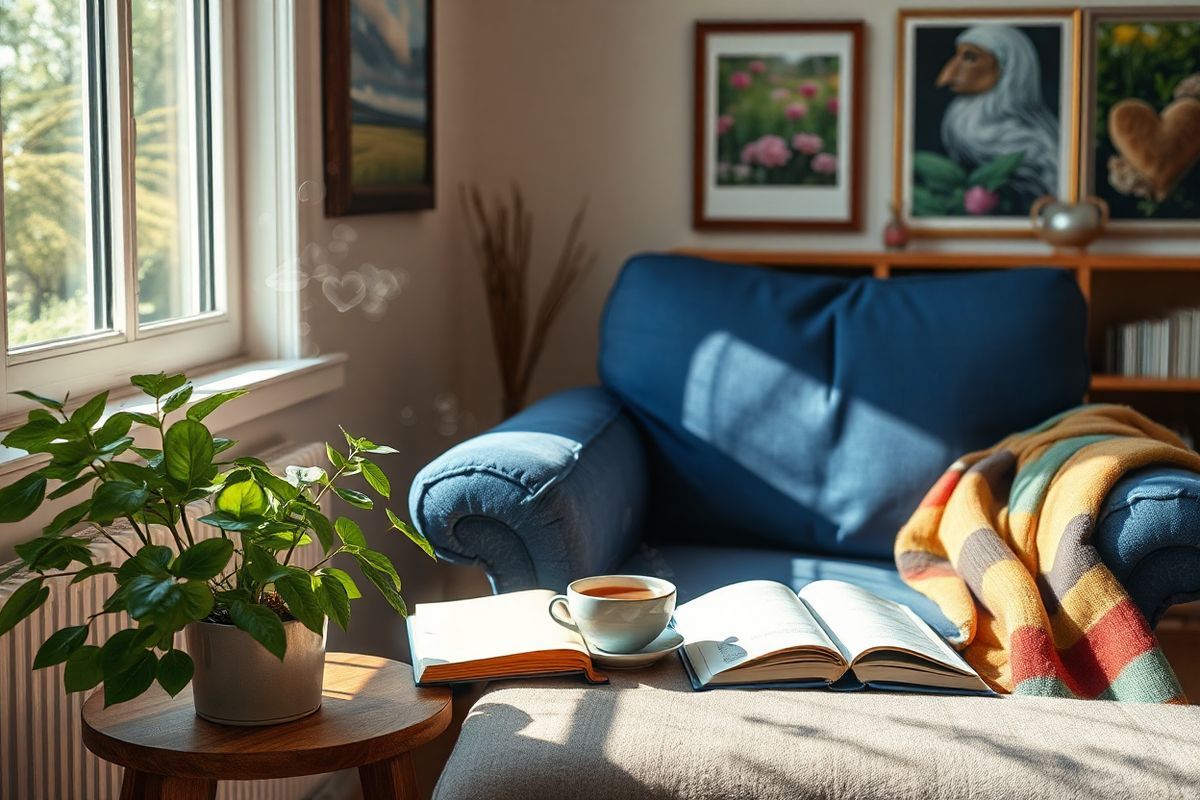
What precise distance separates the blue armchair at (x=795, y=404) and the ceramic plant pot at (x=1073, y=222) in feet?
2.75

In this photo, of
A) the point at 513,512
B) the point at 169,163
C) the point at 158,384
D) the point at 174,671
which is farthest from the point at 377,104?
the point at 174,671

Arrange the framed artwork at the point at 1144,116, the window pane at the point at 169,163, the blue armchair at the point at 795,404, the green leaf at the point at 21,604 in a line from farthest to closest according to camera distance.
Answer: the framed artwork at the point at 1144,116 → the blue armchair at the point at 795,404 → the window pane at the point at 169,163 → the green leaf at the point at 21,604

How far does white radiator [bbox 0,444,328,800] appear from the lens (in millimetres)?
1292

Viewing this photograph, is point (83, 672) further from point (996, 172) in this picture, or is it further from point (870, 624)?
point (996, 172)

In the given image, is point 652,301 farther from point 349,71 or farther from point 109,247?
point 109,247

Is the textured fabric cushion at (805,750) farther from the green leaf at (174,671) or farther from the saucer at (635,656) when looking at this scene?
the green leaf at (174,671)

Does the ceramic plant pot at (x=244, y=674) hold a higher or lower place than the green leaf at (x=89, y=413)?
lower

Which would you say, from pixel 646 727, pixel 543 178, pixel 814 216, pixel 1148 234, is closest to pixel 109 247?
pixel 646 727

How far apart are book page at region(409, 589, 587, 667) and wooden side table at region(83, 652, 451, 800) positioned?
7 cm

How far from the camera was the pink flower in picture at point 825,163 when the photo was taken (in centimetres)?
337

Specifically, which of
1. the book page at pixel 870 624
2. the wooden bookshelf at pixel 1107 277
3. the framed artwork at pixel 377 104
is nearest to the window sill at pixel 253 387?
the framed artwork at pixel 377 104

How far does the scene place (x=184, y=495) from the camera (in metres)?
1.21

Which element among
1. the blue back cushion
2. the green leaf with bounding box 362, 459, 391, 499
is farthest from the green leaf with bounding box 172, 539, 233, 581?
the blue back cushion

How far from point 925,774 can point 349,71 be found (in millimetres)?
1633
